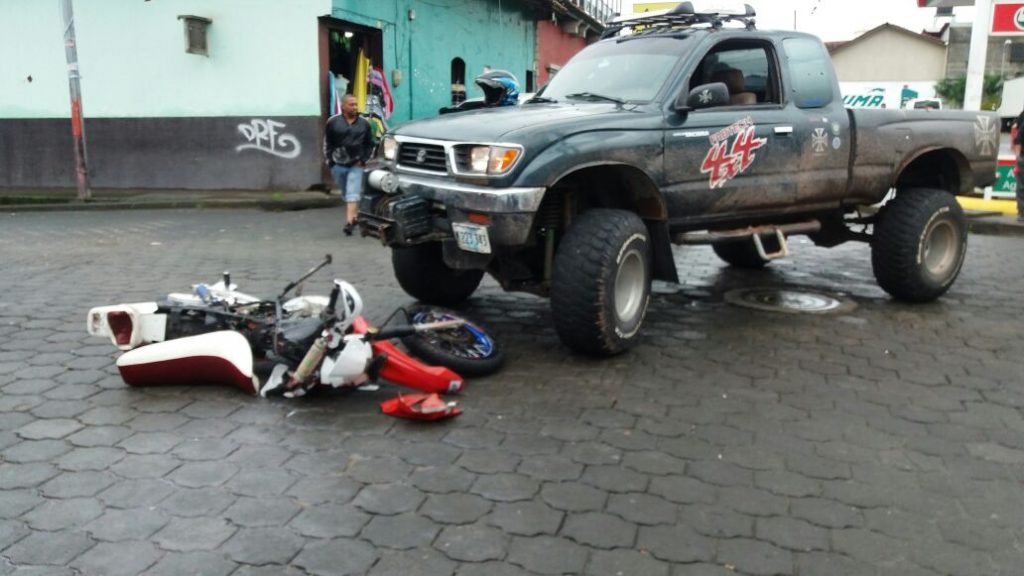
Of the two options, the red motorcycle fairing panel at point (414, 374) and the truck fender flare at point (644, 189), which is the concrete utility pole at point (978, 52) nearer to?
the truck fender flare at point (644, 189)

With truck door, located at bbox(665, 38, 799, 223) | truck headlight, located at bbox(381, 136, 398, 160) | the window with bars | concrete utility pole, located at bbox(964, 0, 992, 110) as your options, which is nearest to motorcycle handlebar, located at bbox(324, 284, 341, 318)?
truck headlight, located at bbox(381, 136, 398, 160)

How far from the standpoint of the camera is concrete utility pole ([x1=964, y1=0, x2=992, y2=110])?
12.4 m

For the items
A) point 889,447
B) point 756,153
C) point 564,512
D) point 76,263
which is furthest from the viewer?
point 76,263

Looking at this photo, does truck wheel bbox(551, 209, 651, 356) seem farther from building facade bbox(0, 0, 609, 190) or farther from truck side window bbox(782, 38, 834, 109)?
building facade bbox(0, 0, 609, 190)

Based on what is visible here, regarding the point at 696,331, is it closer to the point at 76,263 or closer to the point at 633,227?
the point at 633,227

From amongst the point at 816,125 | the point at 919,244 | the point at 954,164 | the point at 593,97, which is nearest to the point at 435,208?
the point at 593,97

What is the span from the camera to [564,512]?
3.14m

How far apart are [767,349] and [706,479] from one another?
84.6 inches

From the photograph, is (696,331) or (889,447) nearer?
(889,447)

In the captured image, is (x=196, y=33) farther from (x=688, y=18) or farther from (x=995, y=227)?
(x=995, y=227)

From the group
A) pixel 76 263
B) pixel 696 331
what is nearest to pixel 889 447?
pixel 696 331

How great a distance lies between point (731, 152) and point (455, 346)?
2.33 meters

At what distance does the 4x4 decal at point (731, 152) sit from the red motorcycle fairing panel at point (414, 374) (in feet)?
7.52

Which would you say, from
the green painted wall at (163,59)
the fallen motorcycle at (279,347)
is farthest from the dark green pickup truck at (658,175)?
the green painted wall at (163,59)
